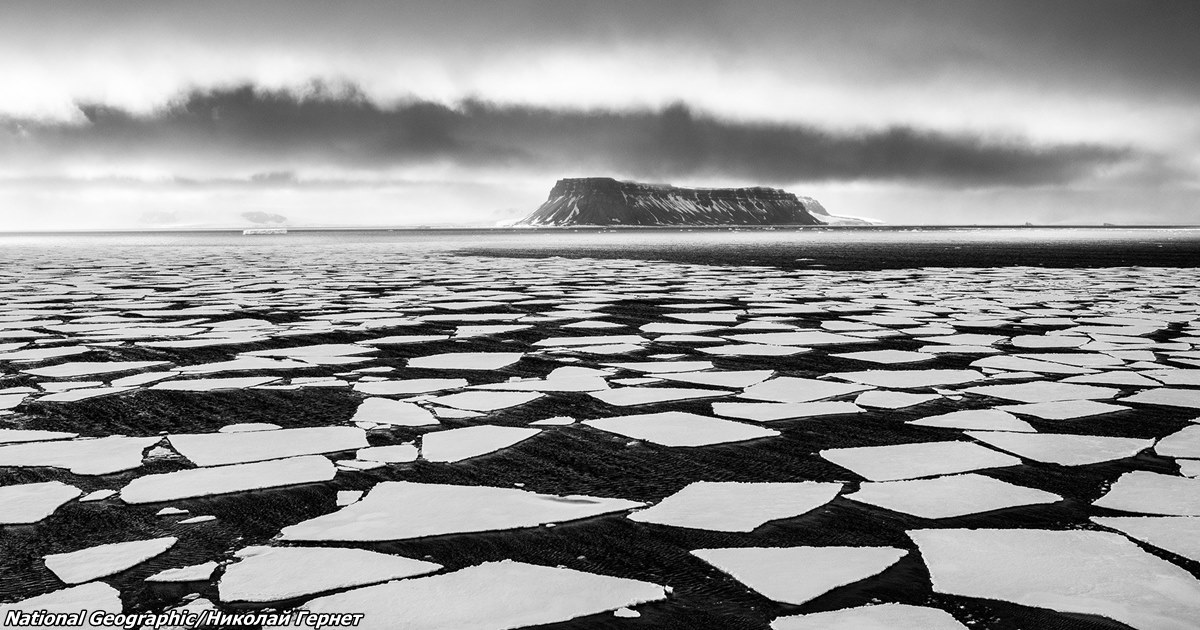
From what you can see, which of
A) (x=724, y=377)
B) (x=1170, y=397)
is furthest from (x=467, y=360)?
(x=1170, y=397)

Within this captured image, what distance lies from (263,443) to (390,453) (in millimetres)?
426

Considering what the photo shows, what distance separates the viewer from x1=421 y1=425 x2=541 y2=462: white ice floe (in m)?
2.70

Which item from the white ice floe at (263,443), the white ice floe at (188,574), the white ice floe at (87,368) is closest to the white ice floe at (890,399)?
the white ice floe at (263,443)

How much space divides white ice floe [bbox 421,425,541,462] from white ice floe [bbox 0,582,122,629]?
1066 millimetres

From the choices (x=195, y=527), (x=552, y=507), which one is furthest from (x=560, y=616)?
(x=195, y=527)

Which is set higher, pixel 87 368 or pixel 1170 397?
pixel 1170 397

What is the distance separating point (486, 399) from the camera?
3.55m

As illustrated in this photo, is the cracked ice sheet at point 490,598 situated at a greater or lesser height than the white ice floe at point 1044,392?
lesser

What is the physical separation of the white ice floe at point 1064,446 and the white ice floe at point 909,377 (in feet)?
3.00

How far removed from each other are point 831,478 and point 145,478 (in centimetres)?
185

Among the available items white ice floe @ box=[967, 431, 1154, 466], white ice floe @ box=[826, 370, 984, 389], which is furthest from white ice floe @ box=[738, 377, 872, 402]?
white ice floe @ box=[967, 431, 1154, 466]

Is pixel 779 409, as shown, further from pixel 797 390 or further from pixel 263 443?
pixel 263 443

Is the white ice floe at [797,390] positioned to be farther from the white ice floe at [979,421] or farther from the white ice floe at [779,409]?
the white ice floe at [979,421]

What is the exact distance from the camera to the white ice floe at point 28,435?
2.84 m
